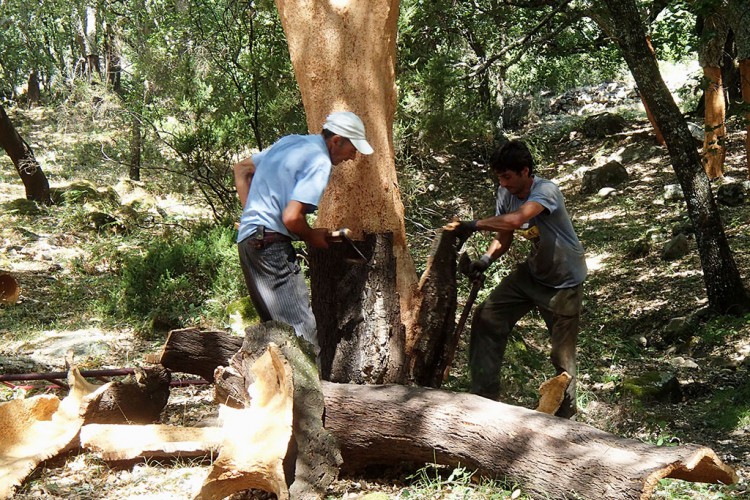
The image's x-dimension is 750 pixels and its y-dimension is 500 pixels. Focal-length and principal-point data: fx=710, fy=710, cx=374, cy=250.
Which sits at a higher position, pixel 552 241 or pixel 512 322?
pixel 552 241

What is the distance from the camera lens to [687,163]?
7.25 meters

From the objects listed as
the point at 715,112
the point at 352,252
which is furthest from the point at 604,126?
the point at 352,252

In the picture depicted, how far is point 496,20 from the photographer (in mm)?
10891

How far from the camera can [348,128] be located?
3.94m

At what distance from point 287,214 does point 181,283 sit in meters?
3.91

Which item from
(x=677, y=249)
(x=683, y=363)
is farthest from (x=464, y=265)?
(x=677, y=249)

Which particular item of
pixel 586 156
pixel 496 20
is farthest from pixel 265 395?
pixel 586 156

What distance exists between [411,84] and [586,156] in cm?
767

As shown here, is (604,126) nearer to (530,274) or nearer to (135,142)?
(135,142)

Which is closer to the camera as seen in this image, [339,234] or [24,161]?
[339,234]

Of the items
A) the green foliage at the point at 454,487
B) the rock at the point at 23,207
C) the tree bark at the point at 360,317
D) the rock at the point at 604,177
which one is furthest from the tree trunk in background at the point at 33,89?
the green foliage at the point at 454,487

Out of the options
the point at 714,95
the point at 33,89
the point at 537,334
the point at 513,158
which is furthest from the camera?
the point at 33,89

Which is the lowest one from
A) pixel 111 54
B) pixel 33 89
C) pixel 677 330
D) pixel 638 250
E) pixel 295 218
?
pixel 677 330

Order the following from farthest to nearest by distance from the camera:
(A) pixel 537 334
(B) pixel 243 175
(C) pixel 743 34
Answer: (C) pixel 743 34
(A) pixel 537 334
(B) pixel 243 175
